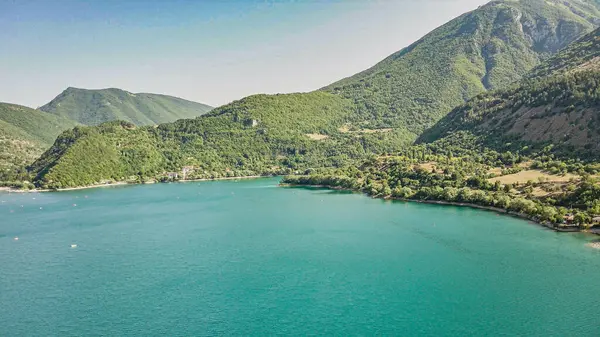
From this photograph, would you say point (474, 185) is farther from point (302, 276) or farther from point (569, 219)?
point (302, 276)

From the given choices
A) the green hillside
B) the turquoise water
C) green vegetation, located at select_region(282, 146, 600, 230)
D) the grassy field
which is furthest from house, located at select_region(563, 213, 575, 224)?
the green hillside

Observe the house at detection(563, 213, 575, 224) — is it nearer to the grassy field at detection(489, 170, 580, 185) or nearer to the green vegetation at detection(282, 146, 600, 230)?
the green vegetation at detection(282, 146, 600, 230)

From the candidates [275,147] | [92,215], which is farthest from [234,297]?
[275,147]

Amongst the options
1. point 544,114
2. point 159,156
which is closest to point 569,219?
point 544,114

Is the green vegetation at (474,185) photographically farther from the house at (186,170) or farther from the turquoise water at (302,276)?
the house at (186,170)

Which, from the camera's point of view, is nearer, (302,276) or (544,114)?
(302,276)
